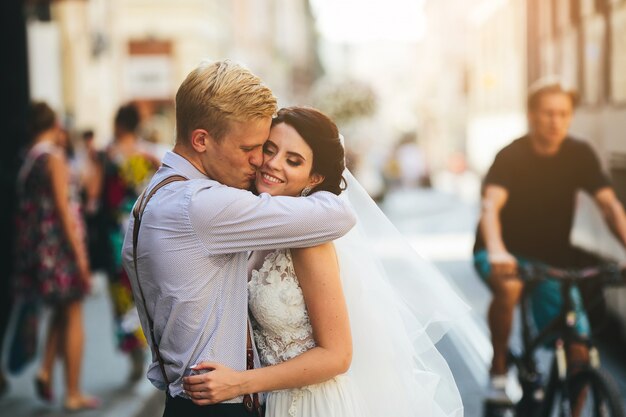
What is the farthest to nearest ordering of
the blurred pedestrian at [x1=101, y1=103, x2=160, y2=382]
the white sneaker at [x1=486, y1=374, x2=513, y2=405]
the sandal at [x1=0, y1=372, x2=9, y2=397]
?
the blurred pedestrian at [x1=101, y1=103, x2=160, y2=382] → the sandal at [x1=0, y1=372, x2=9, y2=397] → the white sneaker at [x1=486, y1=374, x2=513, y2=405]

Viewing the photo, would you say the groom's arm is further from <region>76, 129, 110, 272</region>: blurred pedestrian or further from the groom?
<region>76, 129, 110, 272</region>: blurred pedestrian

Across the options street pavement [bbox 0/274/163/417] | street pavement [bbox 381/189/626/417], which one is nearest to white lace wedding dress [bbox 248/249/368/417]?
street pavement [bbox 381/189/626/417]

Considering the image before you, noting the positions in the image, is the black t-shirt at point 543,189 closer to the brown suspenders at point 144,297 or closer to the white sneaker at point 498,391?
the white sneaker at point 498,391

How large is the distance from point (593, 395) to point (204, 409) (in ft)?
8.52

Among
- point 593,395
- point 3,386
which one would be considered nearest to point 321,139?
point 593,395

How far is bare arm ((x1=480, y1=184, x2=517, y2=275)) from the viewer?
551 cm

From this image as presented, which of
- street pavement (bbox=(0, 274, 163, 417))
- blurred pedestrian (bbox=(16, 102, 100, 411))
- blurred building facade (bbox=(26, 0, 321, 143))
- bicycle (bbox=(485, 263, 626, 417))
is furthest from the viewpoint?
blurred building facade (bbox=(26, 0, 321, 143))

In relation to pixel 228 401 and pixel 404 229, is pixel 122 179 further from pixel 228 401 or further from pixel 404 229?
pixel 404 229

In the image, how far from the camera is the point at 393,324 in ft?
11.1

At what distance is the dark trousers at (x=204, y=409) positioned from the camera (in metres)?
3.05

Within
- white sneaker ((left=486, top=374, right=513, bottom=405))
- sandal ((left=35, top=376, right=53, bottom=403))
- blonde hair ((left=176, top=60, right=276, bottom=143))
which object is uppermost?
blonde hair ((left=176, top=60, right=276, bottom=143))

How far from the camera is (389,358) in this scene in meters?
3.37

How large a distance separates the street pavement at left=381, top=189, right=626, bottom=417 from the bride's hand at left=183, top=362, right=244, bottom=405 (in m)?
1.13

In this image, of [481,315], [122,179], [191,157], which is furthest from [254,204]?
[481,315]
